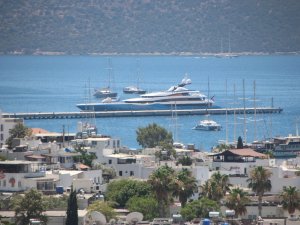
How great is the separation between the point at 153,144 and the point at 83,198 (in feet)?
124

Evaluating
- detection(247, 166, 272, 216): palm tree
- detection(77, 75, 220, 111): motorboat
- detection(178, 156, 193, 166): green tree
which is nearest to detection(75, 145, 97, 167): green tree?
detection(178, 156, 193, 166): green tree

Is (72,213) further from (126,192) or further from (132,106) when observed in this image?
(132,106)

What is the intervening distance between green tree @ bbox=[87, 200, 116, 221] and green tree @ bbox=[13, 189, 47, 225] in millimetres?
1742

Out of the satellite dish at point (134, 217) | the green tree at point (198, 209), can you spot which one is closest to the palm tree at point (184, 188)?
the green tree at point (198, 209)

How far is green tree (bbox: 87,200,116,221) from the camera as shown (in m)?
47.4

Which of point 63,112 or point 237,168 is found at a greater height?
point 63,112

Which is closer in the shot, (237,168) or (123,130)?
(237,168)

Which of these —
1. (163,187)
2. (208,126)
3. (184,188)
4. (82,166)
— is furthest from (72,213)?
(208,126)

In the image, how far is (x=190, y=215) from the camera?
48094 mm

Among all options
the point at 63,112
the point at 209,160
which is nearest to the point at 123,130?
the point at 63,112

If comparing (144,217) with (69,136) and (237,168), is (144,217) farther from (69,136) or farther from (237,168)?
(69,136)

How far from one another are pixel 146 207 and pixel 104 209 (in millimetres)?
2240

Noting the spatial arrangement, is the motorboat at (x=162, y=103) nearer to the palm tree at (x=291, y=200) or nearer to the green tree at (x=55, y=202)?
the green tree at (x=55, y=202)

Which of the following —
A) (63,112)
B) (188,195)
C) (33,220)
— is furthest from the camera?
(63,112)
